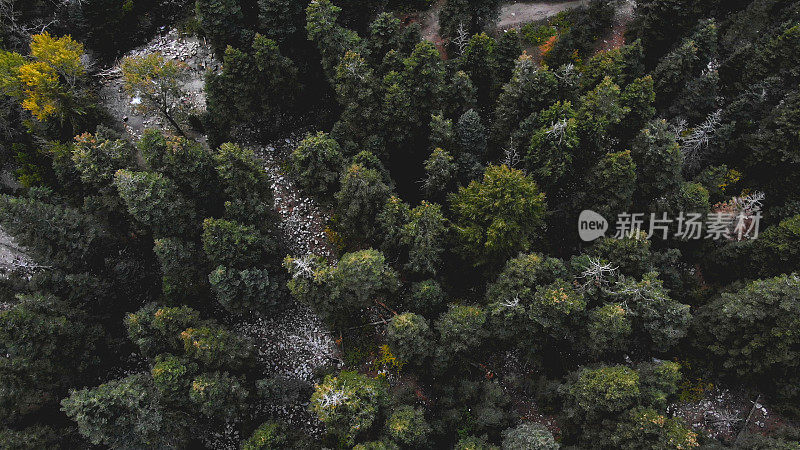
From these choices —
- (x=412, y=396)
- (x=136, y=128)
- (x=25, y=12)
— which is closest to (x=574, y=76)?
(x=412, y=396)

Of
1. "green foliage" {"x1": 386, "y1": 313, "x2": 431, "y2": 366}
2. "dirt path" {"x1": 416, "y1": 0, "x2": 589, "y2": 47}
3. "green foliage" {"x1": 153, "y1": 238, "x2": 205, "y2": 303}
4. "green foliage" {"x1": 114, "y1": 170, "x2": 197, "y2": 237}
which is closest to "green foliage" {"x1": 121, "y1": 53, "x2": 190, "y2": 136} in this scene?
"green foliage" {"x1": 114, "y1": 170, "x2": 197, "y2": 237}

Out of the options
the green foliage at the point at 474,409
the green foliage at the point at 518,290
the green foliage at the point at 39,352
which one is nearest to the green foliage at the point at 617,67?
the green foliage at the point at 518,290

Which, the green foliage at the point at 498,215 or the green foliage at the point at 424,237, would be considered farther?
the green foliage at the point at 424,237

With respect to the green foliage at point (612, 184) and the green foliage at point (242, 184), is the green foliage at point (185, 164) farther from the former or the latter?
the green foliage at point (612, 184)

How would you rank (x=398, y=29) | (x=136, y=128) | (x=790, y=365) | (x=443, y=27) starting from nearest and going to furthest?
(x=790, y=365) < (x=398, y=29) < (x=443, y=27) < (x=136, y=128)

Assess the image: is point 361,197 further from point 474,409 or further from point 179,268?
point 474,409

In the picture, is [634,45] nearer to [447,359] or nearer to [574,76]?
[574,76]
